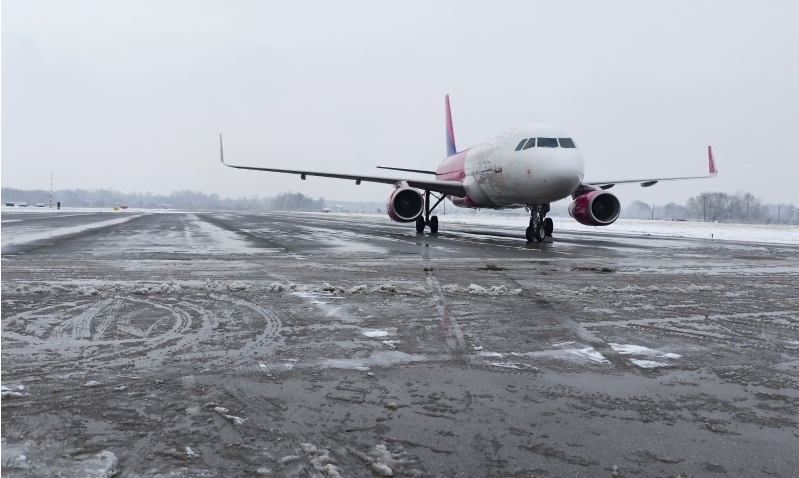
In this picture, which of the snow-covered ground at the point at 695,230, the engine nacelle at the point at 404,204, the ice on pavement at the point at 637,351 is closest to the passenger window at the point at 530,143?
the engine nacelle at the point at 404,204

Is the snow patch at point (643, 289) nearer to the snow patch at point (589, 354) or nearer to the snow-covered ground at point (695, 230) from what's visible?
the snow patch at point (589, 354)

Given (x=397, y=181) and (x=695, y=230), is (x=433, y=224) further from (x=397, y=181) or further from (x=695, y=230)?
(x=695, y=230)

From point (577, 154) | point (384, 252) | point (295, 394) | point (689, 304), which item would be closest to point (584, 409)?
point (295, 394)

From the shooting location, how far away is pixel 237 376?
331 centimetres

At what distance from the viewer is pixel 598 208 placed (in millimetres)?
18453

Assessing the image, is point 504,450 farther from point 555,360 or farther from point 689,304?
point 689,304

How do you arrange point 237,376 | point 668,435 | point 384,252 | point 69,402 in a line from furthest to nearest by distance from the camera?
point 384,252, point 237,376, point 69,402, point 668,435

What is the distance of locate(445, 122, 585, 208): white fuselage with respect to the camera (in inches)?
605

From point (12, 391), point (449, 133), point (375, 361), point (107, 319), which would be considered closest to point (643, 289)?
point (375, 361)

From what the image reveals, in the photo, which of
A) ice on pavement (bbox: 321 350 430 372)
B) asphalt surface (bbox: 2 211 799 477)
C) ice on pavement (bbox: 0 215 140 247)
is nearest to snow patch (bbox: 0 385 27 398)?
asphalt surface (bbox: 2 211 799 477)

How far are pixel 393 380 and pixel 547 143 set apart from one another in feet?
45.1

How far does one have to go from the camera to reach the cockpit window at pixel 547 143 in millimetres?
15727

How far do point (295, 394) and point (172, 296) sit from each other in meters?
3.75

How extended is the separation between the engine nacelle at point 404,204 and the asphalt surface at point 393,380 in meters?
12.8
